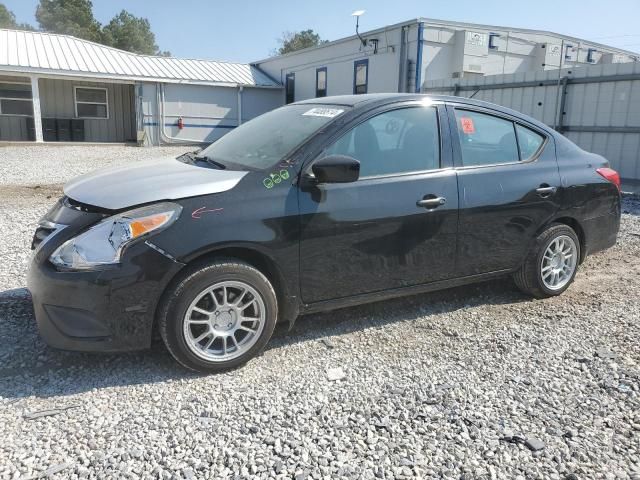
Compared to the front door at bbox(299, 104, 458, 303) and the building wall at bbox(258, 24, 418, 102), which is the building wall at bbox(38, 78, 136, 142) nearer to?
the building wall at bbox(258, 24, 418, 102)

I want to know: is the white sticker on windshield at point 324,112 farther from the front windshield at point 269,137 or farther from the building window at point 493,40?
the building window at point 493,40

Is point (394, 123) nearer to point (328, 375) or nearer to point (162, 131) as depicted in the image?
point (328, 375)

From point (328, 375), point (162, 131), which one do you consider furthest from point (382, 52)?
point (328, 375)

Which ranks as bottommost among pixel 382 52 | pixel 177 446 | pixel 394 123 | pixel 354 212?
pixel 177 446

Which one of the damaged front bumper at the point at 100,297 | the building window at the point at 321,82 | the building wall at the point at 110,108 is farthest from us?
the building wall at the point at 110,108

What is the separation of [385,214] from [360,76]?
57.2 feet

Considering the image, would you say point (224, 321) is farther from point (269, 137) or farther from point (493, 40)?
point (493, 40)

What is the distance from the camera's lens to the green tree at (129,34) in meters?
66.7

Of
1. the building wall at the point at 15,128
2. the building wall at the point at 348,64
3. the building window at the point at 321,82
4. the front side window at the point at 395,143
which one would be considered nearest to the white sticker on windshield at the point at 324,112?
the front side window at the point at 395,143

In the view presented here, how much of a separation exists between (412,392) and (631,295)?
9.41ft

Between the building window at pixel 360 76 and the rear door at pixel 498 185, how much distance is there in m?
15.7

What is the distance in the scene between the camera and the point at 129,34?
68.6m

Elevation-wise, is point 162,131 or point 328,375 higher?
point 162,131

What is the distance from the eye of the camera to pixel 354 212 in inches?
141
